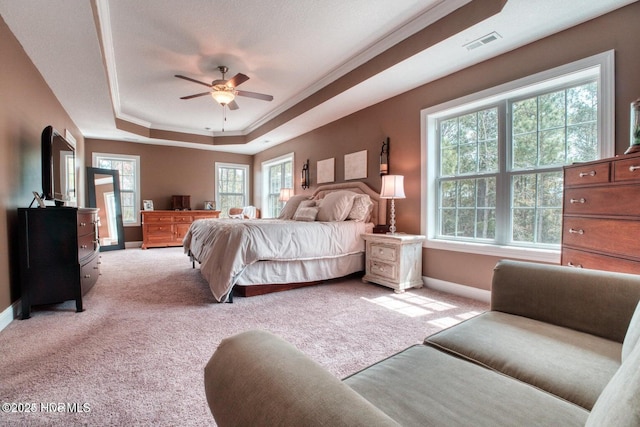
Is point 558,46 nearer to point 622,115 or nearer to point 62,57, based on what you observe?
point 622,115

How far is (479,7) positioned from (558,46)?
0.81m

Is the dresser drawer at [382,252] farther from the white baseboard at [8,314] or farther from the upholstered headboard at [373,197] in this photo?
→ the white baseboard at [8,314]

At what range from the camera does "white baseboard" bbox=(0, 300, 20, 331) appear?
2273mm

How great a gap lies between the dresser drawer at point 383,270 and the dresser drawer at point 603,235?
5.35 ft

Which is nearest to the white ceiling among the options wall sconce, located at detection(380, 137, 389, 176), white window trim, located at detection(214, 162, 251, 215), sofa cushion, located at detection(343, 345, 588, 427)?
wall sconce, located at detection(380, 137, 389, 176)

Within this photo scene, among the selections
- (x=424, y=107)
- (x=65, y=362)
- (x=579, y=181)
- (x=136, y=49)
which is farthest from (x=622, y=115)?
(x=136, y=49)

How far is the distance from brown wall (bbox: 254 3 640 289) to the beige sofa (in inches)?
66.8

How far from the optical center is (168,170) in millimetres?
7172

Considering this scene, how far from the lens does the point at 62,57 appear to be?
2.90 m

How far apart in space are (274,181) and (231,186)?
4.53 feet

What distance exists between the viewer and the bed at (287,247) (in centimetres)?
295

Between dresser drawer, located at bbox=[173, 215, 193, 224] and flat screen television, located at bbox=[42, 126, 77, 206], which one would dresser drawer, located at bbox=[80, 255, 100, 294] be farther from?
dresser drawer, located at bbox=[173, 215, 193, 224]

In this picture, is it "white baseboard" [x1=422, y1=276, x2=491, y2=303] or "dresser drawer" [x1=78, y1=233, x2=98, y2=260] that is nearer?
"dresser drawer" [x1=78, y1=233, x2=98, y2=260]

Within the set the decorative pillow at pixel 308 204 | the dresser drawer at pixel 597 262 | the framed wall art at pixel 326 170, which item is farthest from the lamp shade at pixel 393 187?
the dresser drawer at pixel 597 262
